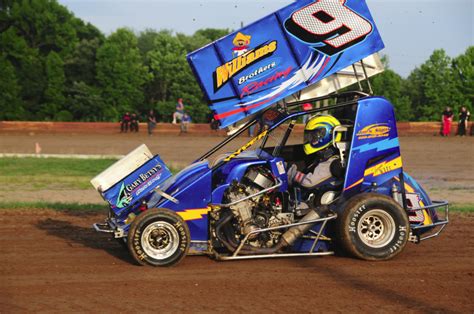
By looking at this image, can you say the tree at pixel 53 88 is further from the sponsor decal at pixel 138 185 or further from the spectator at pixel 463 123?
the sponsor decal at pixel 138 185

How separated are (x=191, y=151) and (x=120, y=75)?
24.6 meters

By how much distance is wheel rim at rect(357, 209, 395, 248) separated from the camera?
8.88 meters

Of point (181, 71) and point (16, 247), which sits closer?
point (16, 247)

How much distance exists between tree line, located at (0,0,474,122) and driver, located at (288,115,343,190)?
37789 mm

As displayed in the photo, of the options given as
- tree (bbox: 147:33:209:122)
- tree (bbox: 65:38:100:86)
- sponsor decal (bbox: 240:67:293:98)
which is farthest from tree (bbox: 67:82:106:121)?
sponsor decal (bbox: 240:67:293:98)

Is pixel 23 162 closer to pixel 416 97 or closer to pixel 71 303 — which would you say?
pixel 71 303


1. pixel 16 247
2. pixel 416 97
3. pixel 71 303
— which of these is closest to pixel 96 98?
pixel 416 97

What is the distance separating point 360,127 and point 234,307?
3228 mm

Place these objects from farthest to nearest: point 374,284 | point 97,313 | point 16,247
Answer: point 16,247 → point 374,284 → point 97,313

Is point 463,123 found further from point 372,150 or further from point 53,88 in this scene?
point 372,150

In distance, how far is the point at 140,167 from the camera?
9336 mm

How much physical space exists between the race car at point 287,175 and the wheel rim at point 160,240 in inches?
11.5

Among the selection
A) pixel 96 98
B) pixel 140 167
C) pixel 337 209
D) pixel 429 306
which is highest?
pixel 96 98

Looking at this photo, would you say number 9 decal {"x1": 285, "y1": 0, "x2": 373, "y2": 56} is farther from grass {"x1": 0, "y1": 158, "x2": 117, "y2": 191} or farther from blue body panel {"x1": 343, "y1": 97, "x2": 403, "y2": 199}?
grass {"x1": 0, "y1": 158, "x2": 117, "y2": 191}
